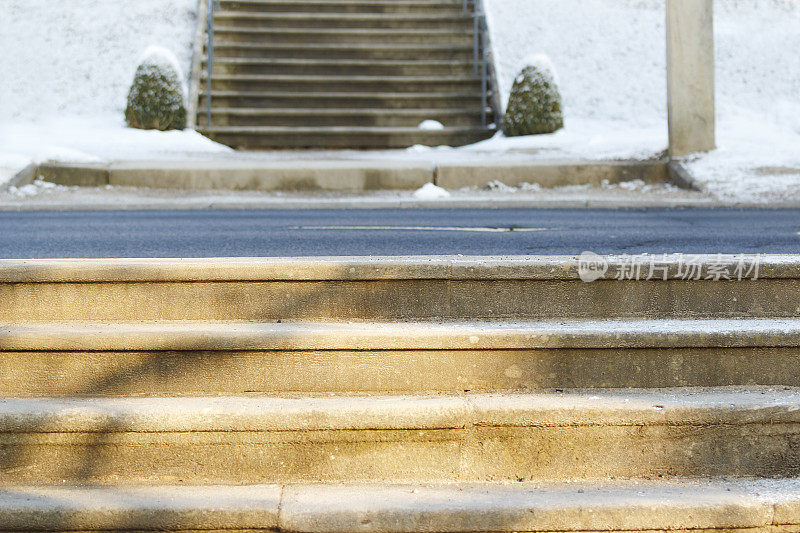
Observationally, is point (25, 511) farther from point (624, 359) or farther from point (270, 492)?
point (624, 359)

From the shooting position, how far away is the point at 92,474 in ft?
9.16

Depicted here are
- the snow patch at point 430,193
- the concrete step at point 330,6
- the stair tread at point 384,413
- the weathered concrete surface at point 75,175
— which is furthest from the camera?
the concrete step at point 330,6

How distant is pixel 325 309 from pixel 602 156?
9.60 m

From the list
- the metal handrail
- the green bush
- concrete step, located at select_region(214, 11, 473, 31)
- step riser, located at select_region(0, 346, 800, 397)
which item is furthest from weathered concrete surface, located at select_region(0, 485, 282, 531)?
concrete step, located at select_region(214, 11, 473, 31)

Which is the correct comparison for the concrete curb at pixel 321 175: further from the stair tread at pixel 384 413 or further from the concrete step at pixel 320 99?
the stair tread at pixel 384 413

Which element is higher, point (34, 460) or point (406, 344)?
point (406, 344)

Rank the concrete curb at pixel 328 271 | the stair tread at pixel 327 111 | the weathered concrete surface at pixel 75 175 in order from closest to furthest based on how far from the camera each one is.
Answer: the concrete curb at pixel 328 271 < the weathered concrete surface at pixel 75 175 < the stair tread at pixel 327 111

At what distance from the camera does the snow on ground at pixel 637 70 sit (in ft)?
43.7

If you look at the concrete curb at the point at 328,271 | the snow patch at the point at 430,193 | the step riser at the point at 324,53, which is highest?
the step riser at the point at 324,53

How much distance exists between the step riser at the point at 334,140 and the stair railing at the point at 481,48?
0.89 m

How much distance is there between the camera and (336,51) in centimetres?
1611

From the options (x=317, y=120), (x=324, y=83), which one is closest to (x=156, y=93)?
(x=317, y=120)

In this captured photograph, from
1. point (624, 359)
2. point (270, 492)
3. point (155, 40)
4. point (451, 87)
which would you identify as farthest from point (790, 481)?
point (155, 40)

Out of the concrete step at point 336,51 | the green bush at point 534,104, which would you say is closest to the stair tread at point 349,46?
the concrete step at point 336,51
